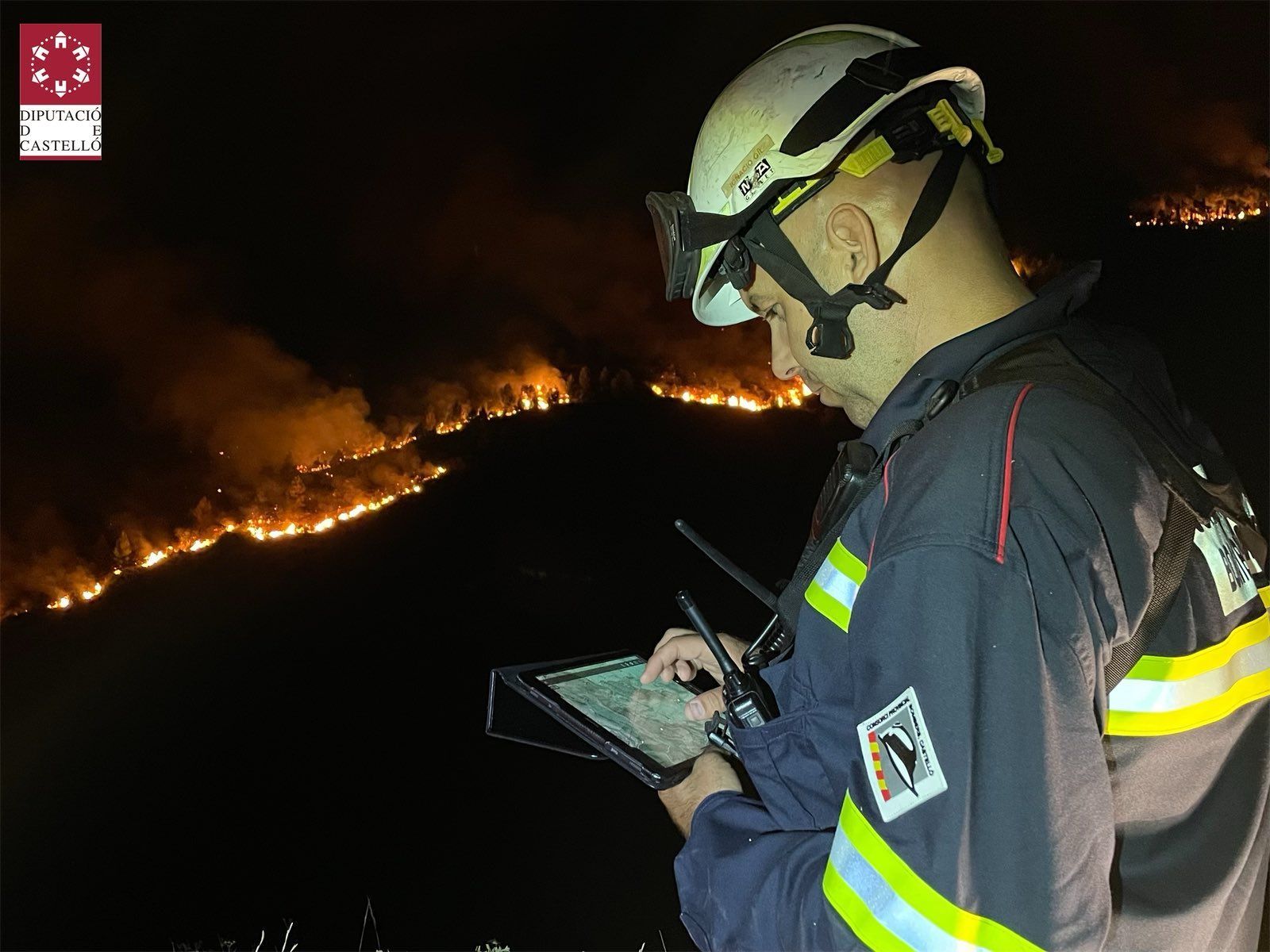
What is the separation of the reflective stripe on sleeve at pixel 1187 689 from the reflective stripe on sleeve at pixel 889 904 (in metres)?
0.30

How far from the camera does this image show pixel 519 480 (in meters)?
Result: 6.10

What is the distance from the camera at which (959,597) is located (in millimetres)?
941

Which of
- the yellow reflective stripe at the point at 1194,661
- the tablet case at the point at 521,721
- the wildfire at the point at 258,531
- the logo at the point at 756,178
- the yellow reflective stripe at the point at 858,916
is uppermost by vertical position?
the logo at the point at 756,178

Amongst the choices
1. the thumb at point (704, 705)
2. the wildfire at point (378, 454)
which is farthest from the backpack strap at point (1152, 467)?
the wildfire at point (378, 454)

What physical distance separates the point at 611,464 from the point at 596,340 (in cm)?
96

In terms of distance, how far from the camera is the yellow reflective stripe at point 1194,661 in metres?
1.06

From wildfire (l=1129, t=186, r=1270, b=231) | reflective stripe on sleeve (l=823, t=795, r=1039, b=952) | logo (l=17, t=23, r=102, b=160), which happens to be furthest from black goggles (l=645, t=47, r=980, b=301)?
wildfire (l=1129, t=186, r=1270, b=231)

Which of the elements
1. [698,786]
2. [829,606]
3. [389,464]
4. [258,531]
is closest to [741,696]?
[698,786]

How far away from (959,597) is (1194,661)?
377 mm

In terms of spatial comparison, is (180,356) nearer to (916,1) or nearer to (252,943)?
(252,943)

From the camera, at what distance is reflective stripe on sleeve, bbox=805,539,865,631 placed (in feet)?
4.07

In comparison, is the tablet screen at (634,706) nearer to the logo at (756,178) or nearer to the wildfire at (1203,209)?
the logo at (756,178)

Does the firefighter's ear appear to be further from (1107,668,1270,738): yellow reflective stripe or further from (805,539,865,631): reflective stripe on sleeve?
(1107,668,1270,738): yellow reflective stripe

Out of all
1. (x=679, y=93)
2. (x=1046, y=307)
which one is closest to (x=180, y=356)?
(x=679, y=93)
